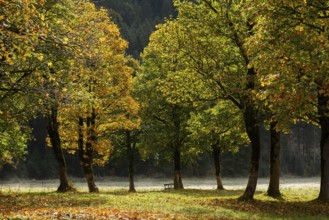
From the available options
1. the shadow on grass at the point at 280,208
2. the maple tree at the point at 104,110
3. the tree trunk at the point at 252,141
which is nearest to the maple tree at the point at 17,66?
Answer: the maple tree at the point at 104,110

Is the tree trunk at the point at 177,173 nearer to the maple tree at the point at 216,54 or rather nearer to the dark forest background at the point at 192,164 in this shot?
the maple tree at the point at 216,54

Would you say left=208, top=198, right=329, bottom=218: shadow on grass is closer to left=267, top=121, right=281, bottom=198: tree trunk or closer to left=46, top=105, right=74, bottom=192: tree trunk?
left=267, top=121, right=281, bottom=198: tree trunk

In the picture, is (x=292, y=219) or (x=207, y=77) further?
(x=207, y=77)

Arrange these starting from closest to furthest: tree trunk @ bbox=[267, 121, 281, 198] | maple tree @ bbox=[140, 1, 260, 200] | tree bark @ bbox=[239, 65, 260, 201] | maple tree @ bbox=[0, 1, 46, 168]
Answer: maple tree @ bbox=[0, 1, 46, 168] → maple tree @ bbox=[140, 1, 260, 200] → tree bark @ bbox=[239, 65, 260, 201] → tree trunk @ bbox=[267, 121, 281, 198]

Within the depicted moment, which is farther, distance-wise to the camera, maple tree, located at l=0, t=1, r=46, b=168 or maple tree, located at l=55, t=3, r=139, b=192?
maple tree, located at l=55, t=3, r=139, b=192

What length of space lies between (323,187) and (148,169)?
2775 inches

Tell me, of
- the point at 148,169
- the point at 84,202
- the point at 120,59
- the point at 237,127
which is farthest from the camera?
the point at 148,169

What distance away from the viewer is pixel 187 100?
2630cm

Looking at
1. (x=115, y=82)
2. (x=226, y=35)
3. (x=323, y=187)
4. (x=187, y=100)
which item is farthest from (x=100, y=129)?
(x=323, y=187)

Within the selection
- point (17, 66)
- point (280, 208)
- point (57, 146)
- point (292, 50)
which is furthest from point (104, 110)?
point (292, 50)

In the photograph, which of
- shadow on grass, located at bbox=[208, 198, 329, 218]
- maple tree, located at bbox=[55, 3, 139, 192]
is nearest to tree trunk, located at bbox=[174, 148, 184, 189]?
maple tree, located at bbox=[55, 3, 139, 192]

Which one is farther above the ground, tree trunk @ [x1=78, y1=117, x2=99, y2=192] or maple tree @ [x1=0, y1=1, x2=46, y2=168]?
maple tree @ [x1=0, y1=1, x2=46, y2=168]

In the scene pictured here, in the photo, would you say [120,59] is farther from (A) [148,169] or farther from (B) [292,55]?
(A) [148,169]

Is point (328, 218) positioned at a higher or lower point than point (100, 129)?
lower
